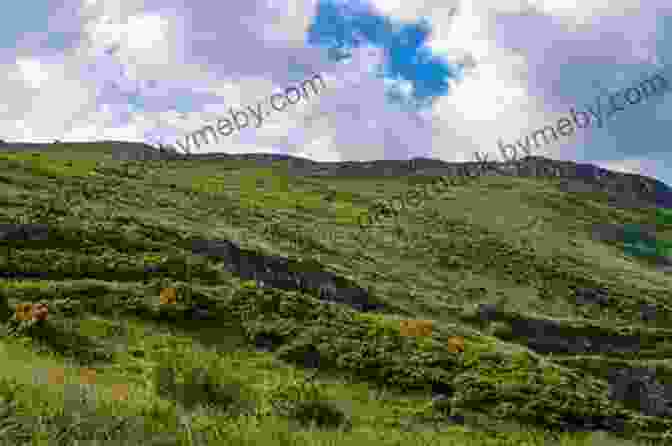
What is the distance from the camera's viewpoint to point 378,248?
64188mm

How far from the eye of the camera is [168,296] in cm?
2350

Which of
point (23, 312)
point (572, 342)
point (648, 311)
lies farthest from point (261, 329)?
point (648, 311)

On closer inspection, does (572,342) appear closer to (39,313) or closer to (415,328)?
(415,328)

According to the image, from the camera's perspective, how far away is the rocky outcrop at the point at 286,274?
1407 inches

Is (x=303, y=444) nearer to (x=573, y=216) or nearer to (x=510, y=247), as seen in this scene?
(x=510, y=247)

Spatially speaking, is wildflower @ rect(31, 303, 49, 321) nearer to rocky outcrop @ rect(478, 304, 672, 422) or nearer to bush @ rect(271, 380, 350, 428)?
bush @ rect(271, 380, 350, 428)

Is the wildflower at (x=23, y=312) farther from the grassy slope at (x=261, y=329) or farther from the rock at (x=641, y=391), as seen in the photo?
the rock at (x=641, y=391)

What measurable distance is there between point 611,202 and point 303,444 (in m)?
177

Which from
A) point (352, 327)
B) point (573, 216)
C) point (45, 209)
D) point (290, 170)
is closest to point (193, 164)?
point (290, 170)

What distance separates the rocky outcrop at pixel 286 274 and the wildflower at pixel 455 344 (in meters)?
9.75

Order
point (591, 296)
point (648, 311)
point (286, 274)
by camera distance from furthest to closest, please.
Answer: point (591, 296) → point (648, 311) → point (286, 274)

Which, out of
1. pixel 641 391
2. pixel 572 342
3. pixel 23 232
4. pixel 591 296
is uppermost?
pixel 23 232

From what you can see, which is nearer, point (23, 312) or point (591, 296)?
point (23, 312)

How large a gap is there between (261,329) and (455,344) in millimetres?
7528
